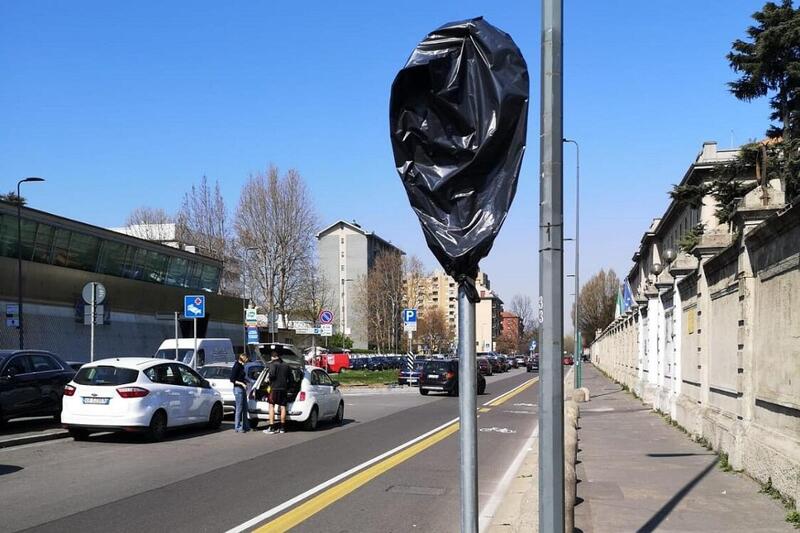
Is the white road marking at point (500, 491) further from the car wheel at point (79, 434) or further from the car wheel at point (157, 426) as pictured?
the car wheel at point (79, 434)

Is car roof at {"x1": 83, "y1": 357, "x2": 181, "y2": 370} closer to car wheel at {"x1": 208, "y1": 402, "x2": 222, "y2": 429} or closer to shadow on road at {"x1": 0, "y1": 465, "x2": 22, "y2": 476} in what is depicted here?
car wheel at {"x1": 208, "y1": 402, "x2": 222, "y2": 429}

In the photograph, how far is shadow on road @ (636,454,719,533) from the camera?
7.80 m

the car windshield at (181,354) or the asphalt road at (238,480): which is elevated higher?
the car windshield at (181,354)

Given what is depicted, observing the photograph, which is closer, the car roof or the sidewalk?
the sidewalk

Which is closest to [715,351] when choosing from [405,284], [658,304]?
[658,304]

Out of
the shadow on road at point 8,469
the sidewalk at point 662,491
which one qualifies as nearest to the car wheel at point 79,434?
the shadow on road at point 8,469

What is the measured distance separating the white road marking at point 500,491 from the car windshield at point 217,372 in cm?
905

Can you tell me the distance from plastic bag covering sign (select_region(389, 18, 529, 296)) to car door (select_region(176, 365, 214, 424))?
1317 cm

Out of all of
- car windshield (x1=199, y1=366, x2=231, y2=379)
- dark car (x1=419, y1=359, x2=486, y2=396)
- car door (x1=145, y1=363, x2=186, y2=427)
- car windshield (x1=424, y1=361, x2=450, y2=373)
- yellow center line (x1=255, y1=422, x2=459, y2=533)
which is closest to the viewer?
yellow center line (x1=255, y1=422, x2=459, y2=533)

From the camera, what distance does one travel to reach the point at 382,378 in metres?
47.7

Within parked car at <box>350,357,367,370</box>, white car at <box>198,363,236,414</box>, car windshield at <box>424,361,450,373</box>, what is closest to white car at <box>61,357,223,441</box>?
white car at <box>198,363,236,414</box>

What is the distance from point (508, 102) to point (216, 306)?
54.9m

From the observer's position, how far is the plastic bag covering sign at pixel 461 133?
377 cm

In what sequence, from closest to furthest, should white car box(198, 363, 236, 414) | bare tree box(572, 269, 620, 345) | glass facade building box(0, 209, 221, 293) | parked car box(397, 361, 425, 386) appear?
white car box(198, 363, 236, 414)
glass facade building box(0, 209, 221, 293)
parked car box(397, 361, 425, 386)
bare tree box(572, 269, 620, 345)
